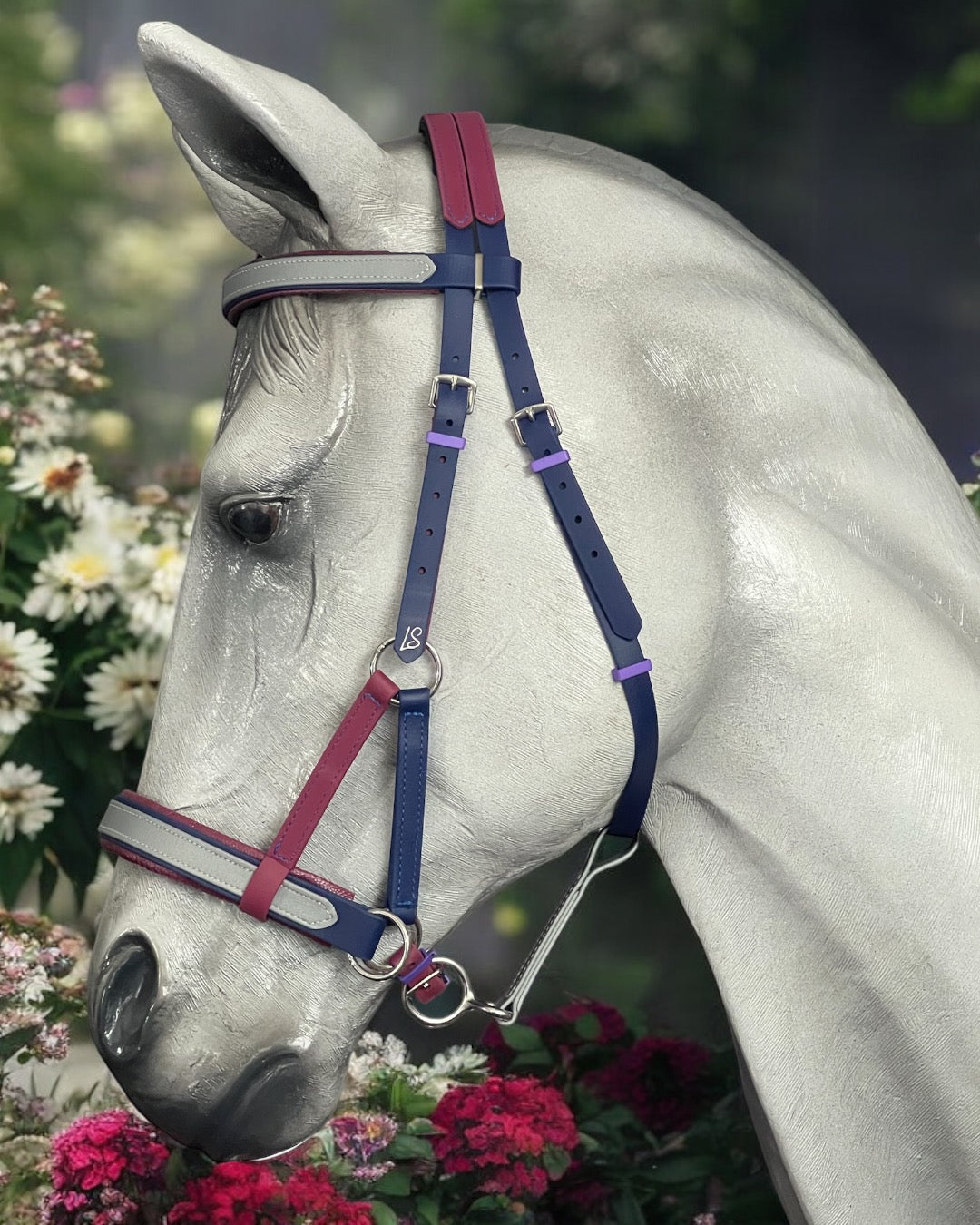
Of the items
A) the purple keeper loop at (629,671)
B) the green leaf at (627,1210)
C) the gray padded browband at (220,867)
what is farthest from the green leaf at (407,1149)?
the purple keeper loop at (629,671)

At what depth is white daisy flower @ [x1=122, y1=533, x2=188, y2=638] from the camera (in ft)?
Answer: 4.63

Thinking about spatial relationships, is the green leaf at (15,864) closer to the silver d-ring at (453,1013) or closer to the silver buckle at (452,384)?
the silver d-ring at (453,1013)

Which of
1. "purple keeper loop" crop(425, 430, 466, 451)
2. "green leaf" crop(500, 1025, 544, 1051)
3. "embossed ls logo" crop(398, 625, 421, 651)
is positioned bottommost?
"green leaf" crop(500, 1025, 544, 1051)

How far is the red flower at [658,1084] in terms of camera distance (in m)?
1.39

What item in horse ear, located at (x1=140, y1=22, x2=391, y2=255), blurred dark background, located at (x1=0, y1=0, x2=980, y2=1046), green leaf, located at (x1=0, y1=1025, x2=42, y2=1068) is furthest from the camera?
blurred dark background, located at (x1=0, y1=0, x2=980, y2=1046)

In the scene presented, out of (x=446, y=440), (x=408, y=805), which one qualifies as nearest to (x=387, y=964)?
(x=408, y=805)

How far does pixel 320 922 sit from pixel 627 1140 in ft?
2.69

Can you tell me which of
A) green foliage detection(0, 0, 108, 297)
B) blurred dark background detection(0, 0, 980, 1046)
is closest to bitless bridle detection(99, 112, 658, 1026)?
blurred dark background detection(0, 0, 980, 1046)

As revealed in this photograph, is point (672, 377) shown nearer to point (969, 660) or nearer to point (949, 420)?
point (969, 660)

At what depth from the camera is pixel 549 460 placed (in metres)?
0.73

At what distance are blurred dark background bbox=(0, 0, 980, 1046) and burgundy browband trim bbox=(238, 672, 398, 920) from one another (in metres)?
0.96

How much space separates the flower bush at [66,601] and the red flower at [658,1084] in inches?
24.8

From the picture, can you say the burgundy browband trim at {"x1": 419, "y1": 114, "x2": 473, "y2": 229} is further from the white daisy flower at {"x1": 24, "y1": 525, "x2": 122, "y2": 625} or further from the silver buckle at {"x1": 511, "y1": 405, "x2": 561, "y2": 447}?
the white daisy flower at {"x1": 24, "y1": 525, "x2": 122, "y2": 625}

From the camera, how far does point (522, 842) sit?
0.77 metres
